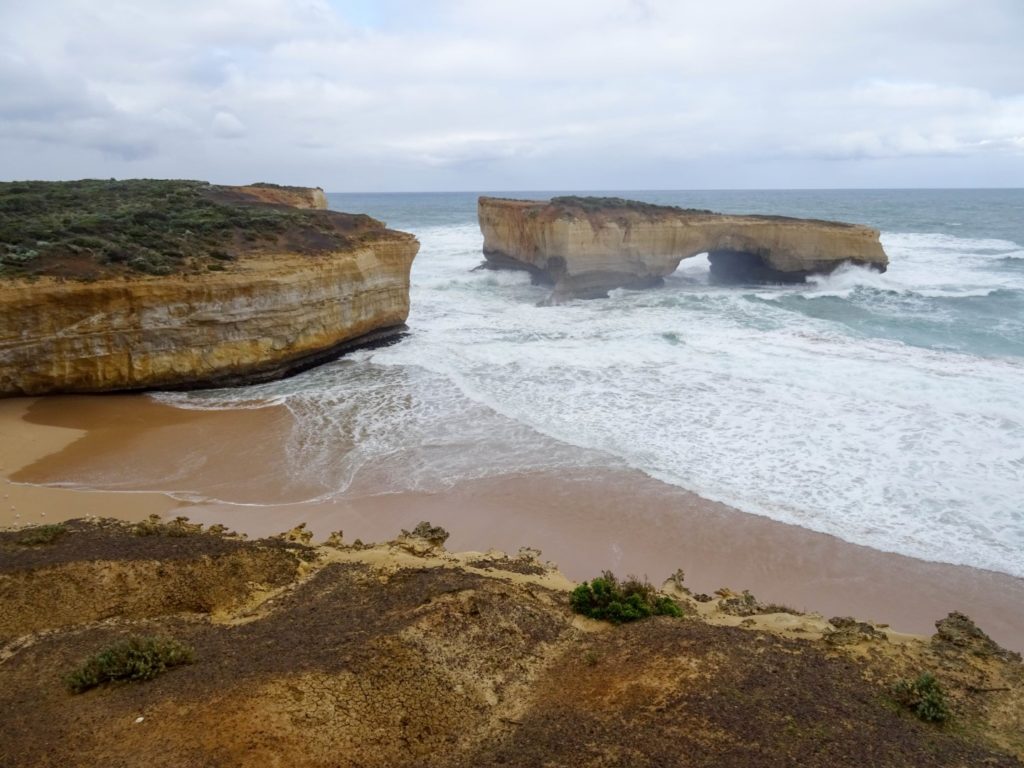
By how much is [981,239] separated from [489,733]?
2264 inches

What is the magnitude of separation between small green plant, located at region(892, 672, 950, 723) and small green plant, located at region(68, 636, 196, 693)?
5.75 meters

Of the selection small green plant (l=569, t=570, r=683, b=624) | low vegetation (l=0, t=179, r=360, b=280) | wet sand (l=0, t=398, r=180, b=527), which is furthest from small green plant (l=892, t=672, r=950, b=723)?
low vegetation (l=0, t=179, r=360, b=280)

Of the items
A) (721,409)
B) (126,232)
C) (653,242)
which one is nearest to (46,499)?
(126,232)

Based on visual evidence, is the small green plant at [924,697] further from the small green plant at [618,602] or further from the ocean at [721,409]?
the ocean at [721,409]

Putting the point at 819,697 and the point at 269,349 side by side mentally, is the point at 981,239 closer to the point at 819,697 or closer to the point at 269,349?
the point at 269,349

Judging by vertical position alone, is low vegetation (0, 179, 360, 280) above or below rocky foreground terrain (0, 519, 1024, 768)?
above

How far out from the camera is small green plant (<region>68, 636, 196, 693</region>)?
17.5 feet

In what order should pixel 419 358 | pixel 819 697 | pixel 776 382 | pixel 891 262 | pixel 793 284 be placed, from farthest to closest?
pixel 891 262, pixel 793 284, pixel 419 358, pixel 776 382, pixel 819 697

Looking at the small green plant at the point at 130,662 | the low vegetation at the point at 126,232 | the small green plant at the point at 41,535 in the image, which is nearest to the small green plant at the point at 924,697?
the small green plant at the point at 130,662

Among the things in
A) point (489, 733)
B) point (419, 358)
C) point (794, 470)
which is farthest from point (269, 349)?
point (489, 733)

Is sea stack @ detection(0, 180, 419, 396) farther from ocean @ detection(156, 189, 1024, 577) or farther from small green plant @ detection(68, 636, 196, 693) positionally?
small green plant @ detection(68, 636, 196, 693)

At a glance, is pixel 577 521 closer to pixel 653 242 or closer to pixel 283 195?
pixel 653 242

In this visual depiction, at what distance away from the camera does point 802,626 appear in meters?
6.61

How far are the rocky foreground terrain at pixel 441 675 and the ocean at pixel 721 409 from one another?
3.34 meters
